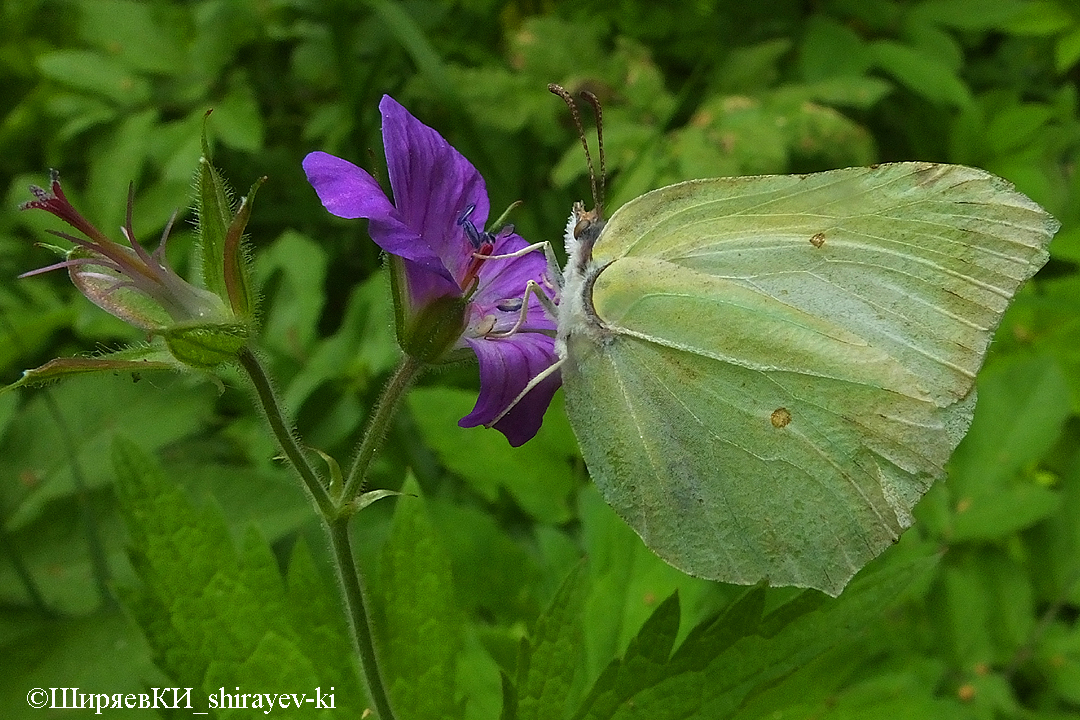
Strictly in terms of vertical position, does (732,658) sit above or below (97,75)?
below

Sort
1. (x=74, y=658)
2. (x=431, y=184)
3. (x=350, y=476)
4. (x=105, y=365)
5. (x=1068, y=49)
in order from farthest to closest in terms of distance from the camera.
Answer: (x=1068, y=49)
(x=74, y=658)
(x=431, y=184)
(x=350, y=476)
(x=105, y=365)

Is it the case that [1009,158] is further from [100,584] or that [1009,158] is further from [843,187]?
[100,584]

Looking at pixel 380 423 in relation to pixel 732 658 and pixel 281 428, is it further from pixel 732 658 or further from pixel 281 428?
pixel 732 658

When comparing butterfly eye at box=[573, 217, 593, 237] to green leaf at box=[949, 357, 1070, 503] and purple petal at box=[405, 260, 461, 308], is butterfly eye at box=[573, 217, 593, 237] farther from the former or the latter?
green leaf at box=[949, 357, 1070, 503]

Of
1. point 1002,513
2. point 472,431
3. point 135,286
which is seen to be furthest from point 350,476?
point 1002,513

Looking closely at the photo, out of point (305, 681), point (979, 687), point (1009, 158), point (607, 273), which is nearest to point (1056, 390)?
point (979, 687)

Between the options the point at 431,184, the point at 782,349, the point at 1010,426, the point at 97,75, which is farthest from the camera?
the point at 97,75
